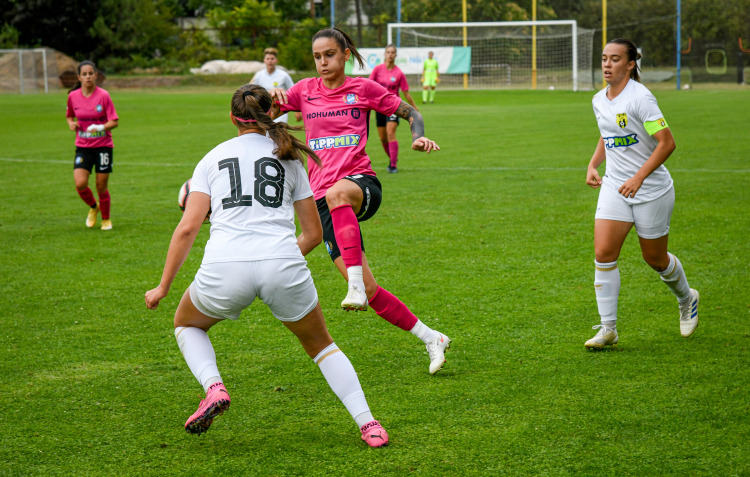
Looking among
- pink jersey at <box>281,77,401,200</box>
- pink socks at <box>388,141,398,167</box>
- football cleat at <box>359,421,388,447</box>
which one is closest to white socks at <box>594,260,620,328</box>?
pink jersey at <box>281,77,401,200</box>

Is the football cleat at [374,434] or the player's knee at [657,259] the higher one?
the player's knee at [657,259]

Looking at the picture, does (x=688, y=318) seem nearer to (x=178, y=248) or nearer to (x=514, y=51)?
(x=178, y=248)

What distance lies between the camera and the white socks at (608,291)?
5.48 metres

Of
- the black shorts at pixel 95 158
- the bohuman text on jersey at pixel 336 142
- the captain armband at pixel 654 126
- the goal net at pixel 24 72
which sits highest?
the goal net at pixel 24 72

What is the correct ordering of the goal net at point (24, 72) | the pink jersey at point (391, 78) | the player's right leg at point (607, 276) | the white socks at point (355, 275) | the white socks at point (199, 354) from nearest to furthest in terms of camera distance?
the white socks at point (199, 354) < the white socks at point (355, 275) < the player's right leg at point (607, 276) < the pink jersey at point (391, 78) < the goal net at point (24, 72)

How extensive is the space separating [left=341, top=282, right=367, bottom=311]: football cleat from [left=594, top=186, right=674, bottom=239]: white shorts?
1.73 meters

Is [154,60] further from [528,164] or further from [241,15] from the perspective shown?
[528,164]

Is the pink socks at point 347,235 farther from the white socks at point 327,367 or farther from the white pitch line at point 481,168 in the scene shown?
the white pitch line at point 481,168

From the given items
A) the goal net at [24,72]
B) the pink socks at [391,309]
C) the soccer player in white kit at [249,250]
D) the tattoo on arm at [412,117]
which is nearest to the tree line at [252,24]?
the goal net at [24,72]

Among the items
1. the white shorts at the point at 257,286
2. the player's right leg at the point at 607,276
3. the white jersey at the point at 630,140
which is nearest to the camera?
the white shorts at the point at 257,286

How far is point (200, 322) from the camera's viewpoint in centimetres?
401

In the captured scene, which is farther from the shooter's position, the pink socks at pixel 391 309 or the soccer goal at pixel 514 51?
the soccer goal at pixel 514 51

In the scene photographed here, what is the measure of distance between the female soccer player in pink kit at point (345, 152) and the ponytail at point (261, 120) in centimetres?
113

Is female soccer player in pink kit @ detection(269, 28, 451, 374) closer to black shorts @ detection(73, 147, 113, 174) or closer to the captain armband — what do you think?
the captain armband
